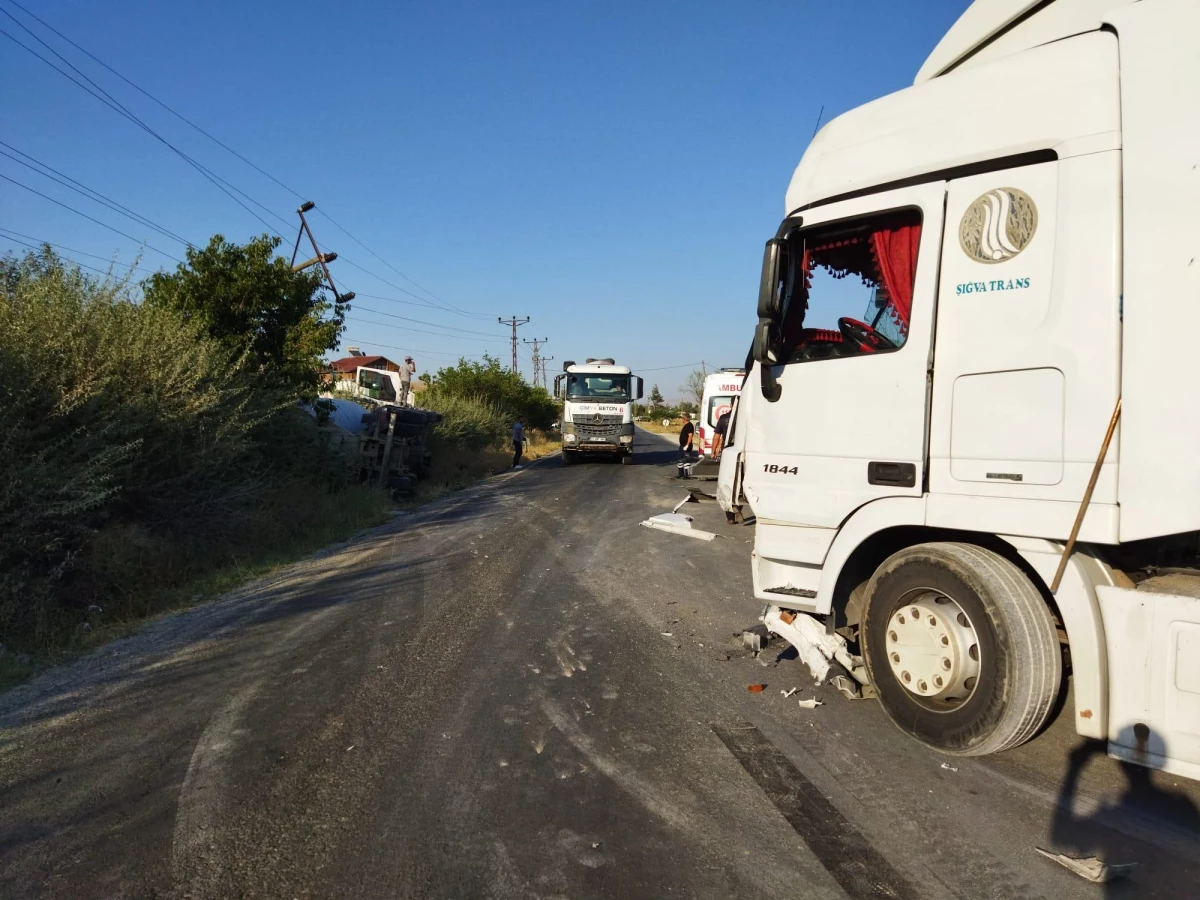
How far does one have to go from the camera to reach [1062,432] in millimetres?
3369

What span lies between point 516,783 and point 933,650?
2.14 metres

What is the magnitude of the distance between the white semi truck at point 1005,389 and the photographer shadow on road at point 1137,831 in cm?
30

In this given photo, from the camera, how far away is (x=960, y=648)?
3.68 metres

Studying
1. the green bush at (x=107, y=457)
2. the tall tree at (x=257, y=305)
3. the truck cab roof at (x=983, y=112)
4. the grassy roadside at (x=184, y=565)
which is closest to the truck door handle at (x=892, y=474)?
the truck cab roof at (x=983, y=112)

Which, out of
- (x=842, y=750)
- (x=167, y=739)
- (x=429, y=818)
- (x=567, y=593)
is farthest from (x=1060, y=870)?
(x=567, y=593)

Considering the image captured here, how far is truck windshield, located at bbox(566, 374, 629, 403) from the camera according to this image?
82.8ft

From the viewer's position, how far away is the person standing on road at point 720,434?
15.6 meters

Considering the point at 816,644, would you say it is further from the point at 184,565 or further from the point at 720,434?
the point at 720,434

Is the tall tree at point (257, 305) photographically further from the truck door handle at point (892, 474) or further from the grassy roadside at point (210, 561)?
the truck door handle at point (892, 474)

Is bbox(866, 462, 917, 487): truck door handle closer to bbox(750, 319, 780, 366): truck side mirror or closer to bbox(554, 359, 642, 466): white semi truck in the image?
bbox(750, 319, 780, 366): truck side mirror

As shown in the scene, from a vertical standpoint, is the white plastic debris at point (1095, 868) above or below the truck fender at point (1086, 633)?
below

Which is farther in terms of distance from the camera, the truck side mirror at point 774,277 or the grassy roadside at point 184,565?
the grassy roadside at point 184,565

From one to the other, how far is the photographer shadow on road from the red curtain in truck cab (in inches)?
86.3

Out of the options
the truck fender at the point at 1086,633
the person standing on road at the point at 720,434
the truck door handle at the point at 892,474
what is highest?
the person standing on road at the point at 720,434
